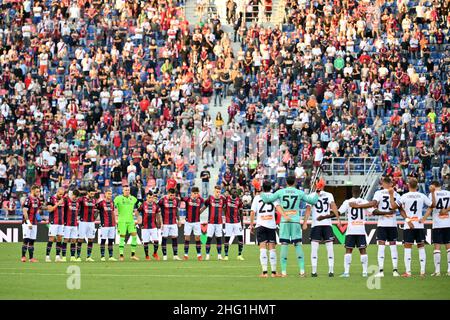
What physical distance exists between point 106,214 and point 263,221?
8.82 m

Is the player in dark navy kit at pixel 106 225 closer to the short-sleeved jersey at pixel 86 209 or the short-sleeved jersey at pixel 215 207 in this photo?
the short-sleeved jersey at pixel 86 209

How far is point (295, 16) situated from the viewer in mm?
56781

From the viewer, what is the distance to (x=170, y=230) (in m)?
38.0

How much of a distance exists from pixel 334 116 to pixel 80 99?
1093 centimetres

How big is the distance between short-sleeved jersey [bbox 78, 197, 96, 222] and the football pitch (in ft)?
5.12

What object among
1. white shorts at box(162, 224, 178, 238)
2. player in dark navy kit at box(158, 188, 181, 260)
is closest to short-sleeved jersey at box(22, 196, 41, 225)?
player in dark navy kit at box(158, 188, 181, 260)

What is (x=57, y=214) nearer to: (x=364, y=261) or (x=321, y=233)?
(x=321, y=233)

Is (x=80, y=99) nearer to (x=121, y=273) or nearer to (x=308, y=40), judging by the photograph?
(x=308, y=40)

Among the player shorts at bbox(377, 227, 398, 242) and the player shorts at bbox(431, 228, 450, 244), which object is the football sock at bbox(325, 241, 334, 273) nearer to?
the player shorts at bbox(377, 227, 398, 242)

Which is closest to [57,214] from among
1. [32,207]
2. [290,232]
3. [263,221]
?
[32,207]

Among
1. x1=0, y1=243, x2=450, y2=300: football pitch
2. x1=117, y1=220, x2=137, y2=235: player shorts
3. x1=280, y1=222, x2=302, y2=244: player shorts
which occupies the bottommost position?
x1=0, y1=243, x2=450, y2=300: football pitch

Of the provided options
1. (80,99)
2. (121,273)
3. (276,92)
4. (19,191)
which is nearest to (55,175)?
(19,191)

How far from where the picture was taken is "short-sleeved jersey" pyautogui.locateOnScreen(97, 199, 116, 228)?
124 feet

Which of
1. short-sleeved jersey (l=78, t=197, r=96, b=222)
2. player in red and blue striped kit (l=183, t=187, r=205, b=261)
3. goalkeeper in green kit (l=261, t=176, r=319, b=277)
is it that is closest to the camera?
goalkeeper in green kit (l=261, t=176, r=319, b=277)
